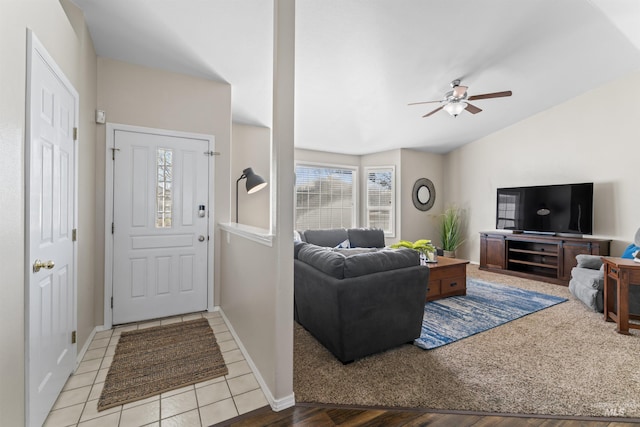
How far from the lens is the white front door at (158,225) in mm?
2805

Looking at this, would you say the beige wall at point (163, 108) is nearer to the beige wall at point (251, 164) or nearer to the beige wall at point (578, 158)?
the beige wall at point (251, 164)

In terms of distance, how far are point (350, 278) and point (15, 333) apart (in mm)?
1803

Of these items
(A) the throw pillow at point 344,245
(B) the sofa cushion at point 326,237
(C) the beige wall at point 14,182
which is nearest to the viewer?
(C) the beige wall at point 14,182

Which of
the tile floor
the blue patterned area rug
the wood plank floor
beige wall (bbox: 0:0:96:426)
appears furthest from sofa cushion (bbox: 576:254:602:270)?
beige wall (bbox: 0:0:96:426)

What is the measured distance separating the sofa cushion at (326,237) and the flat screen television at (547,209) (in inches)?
125

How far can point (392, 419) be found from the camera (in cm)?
154

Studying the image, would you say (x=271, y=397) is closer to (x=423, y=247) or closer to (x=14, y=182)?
(x=14, y=182)

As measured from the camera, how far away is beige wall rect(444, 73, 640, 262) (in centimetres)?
398

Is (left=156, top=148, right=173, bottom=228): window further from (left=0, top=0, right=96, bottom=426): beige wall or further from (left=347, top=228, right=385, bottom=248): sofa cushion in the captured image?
(left=347, top=228, right=385, bottom=248): sofa cushion

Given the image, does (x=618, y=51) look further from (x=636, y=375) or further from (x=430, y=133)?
(x=636, y=375)

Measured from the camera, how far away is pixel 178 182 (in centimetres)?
304

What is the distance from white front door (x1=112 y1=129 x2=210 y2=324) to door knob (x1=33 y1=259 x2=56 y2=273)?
1.35m

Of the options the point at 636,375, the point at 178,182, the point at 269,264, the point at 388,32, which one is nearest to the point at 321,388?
the point at 269,264

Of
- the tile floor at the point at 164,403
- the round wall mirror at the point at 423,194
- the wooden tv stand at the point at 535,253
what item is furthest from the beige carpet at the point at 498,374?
the round wall mirror at the point at 423,194
